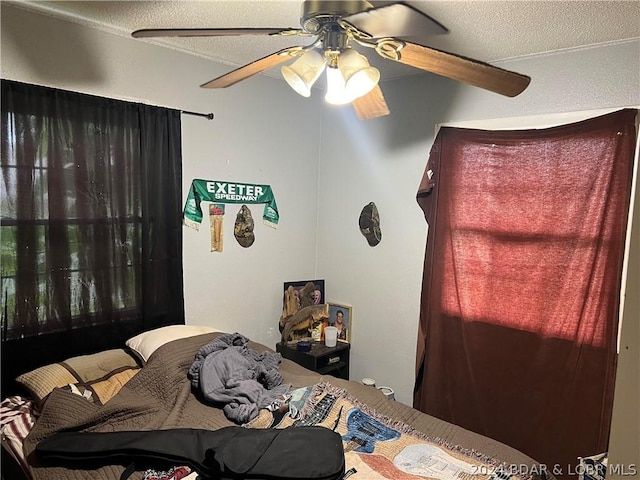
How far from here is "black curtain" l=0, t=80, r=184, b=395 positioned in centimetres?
208

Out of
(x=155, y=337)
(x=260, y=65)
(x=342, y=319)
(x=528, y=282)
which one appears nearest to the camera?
(x=260, y=65)

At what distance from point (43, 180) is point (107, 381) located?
3.24 feet

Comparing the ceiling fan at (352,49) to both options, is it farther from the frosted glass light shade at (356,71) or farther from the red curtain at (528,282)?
the red curtain at (528,282)

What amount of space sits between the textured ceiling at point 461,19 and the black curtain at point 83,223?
409mm

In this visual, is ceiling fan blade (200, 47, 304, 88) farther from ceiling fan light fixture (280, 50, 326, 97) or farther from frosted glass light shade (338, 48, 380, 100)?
frosted glass light shade (338, 48, 380, 100)

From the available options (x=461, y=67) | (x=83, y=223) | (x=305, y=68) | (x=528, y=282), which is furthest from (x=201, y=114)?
(x=528, y=282)

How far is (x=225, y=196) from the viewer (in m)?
2.90

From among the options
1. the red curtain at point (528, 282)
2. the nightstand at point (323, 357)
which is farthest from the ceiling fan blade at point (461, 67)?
the nightstand at point (323, 357)

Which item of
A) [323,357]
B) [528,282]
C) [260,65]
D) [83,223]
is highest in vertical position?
[260,65]

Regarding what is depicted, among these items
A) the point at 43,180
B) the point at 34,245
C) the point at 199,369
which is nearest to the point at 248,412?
the point at 199,369

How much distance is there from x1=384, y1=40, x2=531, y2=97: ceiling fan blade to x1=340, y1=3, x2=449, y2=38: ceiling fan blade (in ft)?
0.35

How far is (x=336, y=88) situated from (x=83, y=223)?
4.75 ft

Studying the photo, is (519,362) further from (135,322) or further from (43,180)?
(43,180)

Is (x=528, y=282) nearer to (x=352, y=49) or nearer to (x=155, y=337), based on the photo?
(x=352, y=49)
